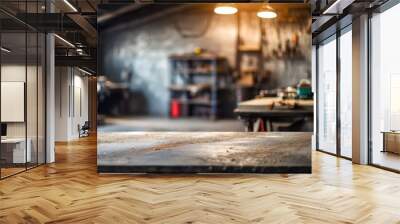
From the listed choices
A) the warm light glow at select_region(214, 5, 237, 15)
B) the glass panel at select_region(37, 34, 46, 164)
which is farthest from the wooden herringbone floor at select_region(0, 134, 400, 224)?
the warm light glow at select_region(214, 5, 237, 15)

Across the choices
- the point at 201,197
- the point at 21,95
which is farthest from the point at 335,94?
the point at 21,95

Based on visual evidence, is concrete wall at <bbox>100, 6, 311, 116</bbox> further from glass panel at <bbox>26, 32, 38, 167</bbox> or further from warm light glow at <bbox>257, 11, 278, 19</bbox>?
glass panel at <bbox>26, 32, 38, 167</bbox>

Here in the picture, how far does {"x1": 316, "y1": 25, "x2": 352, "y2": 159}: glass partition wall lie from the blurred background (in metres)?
2.29

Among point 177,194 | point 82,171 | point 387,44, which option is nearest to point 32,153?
point 82,171

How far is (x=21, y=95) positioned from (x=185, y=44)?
262cm

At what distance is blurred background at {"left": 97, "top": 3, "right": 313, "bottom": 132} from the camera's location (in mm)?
5512

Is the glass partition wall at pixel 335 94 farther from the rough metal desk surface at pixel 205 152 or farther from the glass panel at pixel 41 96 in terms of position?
the glass panel at pixel 41 96

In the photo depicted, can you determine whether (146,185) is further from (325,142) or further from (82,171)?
(325,142)

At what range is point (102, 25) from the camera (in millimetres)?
5703

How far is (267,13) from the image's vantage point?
5590 millimetres

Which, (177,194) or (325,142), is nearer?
(177,194)

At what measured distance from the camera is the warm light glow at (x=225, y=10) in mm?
5574

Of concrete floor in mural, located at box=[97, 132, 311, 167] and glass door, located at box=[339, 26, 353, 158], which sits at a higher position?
glass door, located at box=[339, 26, 353, 158]

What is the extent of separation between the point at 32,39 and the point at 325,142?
248 inches
